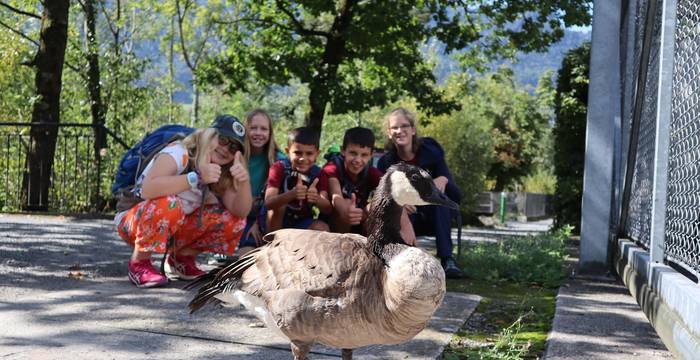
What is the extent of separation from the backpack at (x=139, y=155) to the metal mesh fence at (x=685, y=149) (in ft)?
10.5

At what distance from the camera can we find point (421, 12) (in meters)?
13.8

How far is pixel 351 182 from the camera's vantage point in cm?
513

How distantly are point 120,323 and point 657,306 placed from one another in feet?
9.17

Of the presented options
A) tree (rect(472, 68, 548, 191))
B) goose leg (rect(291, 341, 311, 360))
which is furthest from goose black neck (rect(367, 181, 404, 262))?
tree (rect(472, 68, 548, 191))

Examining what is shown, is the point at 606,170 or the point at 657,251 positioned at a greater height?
the point at 606,170

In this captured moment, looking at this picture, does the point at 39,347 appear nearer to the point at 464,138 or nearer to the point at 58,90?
the point at 58,90

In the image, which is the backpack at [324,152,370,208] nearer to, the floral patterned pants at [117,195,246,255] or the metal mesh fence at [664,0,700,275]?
the floral patterned pants at [117,195,246,255]

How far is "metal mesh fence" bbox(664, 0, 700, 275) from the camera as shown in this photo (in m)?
3.08

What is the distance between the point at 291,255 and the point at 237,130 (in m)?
2.10

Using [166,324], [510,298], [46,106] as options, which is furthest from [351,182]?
[46,106]

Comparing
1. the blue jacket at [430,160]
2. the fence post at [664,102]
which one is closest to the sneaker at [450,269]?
the blue jacket at [430,160]

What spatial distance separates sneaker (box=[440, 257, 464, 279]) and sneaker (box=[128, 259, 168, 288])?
2431 mm

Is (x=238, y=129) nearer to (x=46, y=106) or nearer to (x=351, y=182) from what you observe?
(x=351, y=182)

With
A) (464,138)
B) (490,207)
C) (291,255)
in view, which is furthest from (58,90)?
(490,207)
